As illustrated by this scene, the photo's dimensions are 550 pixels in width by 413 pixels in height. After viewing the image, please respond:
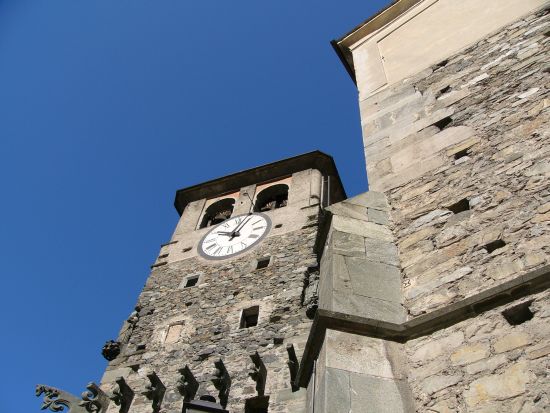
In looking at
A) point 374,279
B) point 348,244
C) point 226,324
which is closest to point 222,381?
point 226,324

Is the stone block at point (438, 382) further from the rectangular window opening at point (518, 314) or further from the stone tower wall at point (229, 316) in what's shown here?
the stone tower wall at point (229, 316)

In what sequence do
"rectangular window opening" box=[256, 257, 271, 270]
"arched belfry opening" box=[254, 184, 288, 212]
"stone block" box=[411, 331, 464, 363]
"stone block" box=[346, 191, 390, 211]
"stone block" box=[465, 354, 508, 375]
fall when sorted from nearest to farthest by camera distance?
"stone block" box=[465, 354, 508, 375]
"stone block" box=[411, 331, 464, 363]
"stone block" box=[346, 191, 390, 211]
"rectangular window opening" box=[256, 257, 271, 270]
"arched belfry opening" box=[254, 184, 288, 212]

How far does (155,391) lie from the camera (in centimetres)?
752

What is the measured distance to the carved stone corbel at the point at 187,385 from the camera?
7.20m

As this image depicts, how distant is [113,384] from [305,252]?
12.8 feet

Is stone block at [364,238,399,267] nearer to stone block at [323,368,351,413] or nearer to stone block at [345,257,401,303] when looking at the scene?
stone block at [345,257,401,303]

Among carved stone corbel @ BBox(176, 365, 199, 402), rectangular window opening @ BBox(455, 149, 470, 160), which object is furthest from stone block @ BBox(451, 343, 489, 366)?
carved stone corbel @ BBox(176, 365, 199, 402)

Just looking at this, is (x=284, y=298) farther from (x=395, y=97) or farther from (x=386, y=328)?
(x=386, y=328)

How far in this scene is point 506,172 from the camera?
10.7 feet

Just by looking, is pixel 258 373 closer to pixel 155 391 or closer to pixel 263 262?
pixel 155 391

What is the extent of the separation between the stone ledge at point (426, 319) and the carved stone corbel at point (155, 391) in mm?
5143

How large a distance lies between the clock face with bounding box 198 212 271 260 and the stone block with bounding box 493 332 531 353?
852 centimetres

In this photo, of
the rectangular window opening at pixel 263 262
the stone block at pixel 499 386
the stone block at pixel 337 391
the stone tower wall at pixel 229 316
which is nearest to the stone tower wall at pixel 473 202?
the stone block at pixel 499 386

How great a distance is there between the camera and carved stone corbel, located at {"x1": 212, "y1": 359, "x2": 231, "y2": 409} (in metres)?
6.99
